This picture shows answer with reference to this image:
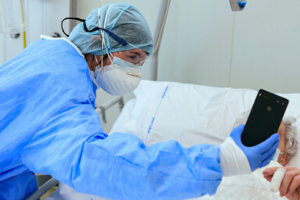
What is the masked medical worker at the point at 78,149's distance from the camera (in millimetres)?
729

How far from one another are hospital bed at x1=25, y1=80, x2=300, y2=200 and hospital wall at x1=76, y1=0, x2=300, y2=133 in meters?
0.23

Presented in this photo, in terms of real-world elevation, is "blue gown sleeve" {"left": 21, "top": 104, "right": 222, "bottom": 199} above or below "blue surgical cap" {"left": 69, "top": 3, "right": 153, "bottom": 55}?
below

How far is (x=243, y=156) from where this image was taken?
0.73 m

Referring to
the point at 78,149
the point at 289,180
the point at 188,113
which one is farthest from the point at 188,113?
the point at 78,149

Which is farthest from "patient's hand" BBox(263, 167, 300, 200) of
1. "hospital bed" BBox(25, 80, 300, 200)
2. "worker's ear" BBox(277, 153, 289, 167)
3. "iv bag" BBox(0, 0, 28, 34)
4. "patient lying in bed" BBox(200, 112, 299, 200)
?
"iv bag" BBox(0, 0, 28, 34)

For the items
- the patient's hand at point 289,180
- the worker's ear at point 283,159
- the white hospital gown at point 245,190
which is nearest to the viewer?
the patient's hand at point 289,180

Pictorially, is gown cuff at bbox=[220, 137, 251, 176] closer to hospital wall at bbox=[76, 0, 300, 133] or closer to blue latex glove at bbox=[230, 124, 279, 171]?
blue latex glove at bbox=[230, 124, 279, 171]

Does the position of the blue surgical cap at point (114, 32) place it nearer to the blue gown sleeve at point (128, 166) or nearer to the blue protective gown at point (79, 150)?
the blue protective gown at point (79, 150)

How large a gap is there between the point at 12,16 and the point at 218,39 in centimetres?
138

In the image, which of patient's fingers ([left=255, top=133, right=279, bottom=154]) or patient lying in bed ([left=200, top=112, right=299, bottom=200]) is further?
patient lying in bed ([left=200, top=112, right=299, bottom=200])

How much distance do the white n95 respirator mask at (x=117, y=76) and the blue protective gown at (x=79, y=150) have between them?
30 centimetres

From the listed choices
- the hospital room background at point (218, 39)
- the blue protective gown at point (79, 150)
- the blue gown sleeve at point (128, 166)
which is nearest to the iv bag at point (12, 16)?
the hospital room background at point (218, 39)

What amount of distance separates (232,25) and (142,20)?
3.21ft

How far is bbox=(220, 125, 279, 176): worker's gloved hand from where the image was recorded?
73 centimetres
